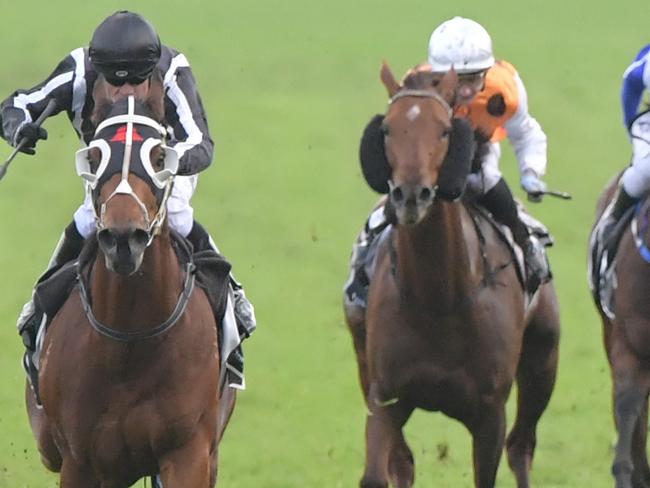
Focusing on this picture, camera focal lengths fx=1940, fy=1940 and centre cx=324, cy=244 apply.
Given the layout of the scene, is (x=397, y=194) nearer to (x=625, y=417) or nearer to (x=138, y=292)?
(x=138, y=292)

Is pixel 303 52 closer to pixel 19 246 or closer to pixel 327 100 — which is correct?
pixel 327 100

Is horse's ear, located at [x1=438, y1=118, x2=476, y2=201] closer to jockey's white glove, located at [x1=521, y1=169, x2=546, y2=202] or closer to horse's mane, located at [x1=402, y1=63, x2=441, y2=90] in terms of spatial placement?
horse's mane, located at [x1=402, y1=63, x2=441, y2=90]

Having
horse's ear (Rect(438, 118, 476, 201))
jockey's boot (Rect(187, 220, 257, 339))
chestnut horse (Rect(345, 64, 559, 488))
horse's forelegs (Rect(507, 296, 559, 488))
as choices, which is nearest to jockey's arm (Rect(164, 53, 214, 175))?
jockey's boot (Rect(187, 220, 257, 339))

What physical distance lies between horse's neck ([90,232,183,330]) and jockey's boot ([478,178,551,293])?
2115 millimetres

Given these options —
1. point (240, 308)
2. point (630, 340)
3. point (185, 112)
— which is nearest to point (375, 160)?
point (185, 112)

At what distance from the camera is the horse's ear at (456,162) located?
763 centimetres

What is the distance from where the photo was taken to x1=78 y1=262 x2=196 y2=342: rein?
6965 millimetres

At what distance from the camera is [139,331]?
697 centimetres

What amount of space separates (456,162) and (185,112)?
1.09m

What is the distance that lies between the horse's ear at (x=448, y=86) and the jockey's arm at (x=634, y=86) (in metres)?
1.43

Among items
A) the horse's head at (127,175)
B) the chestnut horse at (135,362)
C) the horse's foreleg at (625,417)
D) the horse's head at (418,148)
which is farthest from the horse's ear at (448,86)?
the horse's foreleg at (625,417)

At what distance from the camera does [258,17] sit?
24.2m

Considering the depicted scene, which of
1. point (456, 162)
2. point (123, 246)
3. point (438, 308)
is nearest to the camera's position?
point (123, 246)

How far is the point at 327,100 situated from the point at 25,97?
13073mm
